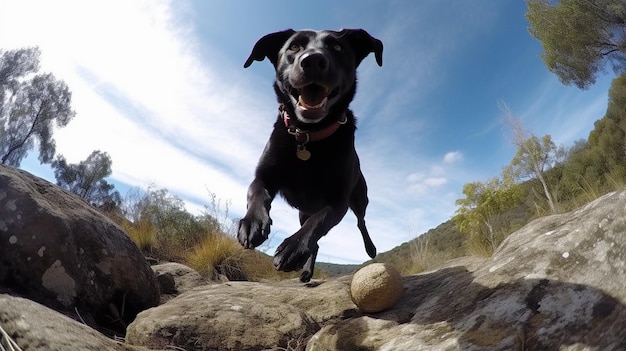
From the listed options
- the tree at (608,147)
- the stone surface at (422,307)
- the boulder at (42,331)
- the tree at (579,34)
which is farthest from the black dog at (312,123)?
the tree at (608,147)

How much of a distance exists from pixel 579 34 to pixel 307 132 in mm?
13960

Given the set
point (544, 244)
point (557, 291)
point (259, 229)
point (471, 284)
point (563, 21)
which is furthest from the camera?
point (563, 21)

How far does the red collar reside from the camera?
279 cm

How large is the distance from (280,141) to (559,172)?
816 inches

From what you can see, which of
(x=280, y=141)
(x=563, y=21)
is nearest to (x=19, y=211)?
(x=280, y=141)

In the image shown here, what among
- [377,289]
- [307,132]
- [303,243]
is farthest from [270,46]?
[377,289]

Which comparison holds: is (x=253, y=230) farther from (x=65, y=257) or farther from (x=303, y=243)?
(x=65, y=257)

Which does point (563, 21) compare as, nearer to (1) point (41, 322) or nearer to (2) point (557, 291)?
(2) point (557, 291)

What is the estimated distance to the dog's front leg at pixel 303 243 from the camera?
2.02m

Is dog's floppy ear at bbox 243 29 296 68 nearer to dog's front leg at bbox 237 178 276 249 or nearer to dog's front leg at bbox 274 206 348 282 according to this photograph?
dog's front leg at bbox 237 178 276 249

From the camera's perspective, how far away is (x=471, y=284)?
206 cm

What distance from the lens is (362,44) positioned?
10.7 ft

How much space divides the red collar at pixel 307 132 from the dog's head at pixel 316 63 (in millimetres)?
110

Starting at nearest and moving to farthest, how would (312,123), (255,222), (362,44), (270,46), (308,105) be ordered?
(255,222)
(308,105)
(312,123)
(270,46)
(362,44)
